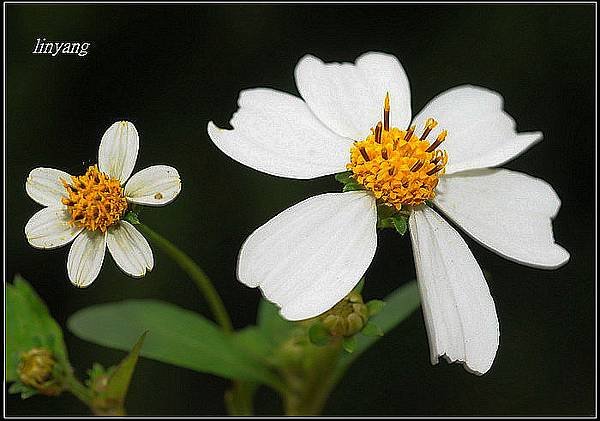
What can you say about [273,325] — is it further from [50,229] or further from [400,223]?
[50,229]

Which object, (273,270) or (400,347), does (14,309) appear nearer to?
(273,270)

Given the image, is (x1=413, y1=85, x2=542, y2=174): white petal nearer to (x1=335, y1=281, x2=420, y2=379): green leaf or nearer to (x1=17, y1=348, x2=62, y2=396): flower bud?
(x1=335, y1=281, x2=420, y2=379): green leaf

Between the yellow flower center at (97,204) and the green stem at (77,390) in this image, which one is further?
the green stem at (77,390)

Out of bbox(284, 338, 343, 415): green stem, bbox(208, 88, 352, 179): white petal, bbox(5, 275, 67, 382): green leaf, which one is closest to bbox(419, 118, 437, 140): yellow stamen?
bbox(208, 88, 352, 179): white petal

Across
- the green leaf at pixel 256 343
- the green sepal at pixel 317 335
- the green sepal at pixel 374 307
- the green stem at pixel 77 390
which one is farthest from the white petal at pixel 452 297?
the green stem at pixel 77 390

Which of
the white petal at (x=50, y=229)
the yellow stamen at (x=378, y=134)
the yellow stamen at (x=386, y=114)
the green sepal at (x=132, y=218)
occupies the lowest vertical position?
the white petal at (x=50, y=229)

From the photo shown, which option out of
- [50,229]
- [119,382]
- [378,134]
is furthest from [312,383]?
[50,229]

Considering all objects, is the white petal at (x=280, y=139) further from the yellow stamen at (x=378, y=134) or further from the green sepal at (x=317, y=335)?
the green sepal at (x=317, y=335)
